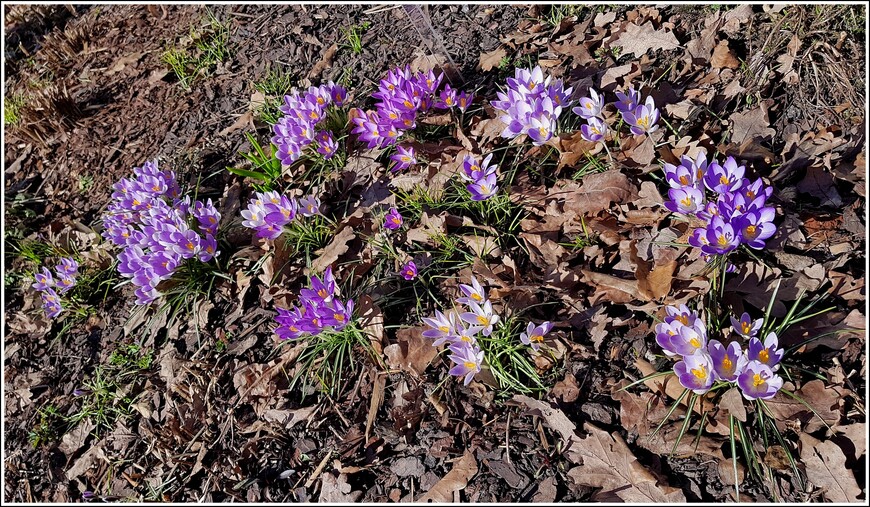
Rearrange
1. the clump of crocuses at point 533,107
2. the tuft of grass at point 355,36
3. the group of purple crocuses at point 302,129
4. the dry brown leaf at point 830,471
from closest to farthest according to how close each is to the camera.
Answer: the dry brown leaf at point 830,471, the clump of crocuses at point 533,107, the group of purple crocuses at point 302,129, the tuft of grass at point 355,36

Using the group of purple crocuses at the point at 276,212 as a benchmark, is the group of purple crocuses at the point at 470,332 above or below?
below

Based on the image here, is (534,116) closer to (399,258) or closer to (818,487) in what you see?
(399,258)

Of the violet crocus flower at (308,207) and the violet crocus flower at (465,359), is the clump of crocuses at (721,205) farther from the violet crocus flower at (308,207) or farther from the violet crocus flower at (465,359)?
the violet crocus flower at (308,207)

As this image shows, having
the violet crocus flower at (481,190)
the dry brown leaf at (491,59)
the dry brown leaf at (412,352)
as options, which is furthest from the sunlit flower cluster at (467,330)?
the dry brown leaf at (491,59)

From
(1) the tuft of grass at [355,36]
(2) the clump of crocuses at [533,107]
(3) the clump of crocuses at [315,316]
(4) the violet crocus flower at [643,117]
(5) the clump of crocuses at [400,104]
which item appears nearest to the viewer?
(3) the clump of crocuses at [315,316]

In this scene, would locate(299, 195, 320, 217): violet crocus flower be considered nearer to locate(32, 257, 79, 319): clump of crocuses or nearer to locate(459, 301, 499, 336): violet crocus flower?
locate(459, 301, 499, 336): violet crocus flower

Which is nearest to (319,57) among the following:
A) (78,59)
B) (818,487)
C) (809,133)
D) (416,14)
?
(416,14)
